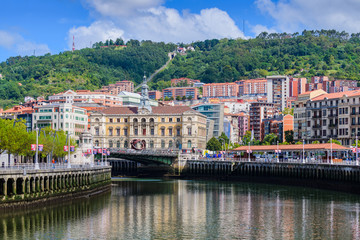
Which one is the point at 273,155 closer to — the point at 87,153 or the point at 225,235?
the point at 87,153

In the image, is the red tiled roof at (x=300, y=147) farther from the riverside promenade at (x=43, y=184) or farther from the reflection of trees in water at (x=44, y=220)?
the reflection of trees in water at (x=44, y=220)

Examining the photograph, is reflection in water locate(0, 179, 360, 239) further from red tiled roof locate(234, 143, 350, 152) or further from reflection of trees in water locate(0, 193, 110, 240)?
red tiled roof locate(234, 143, 350, 152)

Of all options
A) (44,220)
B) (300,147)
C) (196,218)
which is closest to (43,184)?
(44,220)

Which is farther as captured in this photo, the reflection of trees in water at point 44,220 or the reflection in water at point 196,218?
the reflection in water at point 196,218

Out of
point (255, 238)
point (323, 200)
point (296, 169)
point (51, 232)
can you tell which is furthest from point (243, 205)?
point (296, 169)

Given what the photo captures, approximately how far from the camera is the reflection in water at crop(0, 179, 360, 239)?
215 feet

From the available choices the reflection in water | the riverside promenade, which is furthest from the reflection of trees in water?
the riverside promenade

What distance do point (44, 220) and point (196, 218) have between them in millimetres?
17916

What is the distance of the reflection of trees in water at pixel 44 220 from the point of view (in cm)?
6406

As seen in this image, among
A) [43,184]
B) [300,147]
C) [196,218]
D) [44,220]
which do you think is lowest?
[196,218]

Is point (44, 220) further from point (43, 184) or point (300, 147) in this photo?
point (300, 147)

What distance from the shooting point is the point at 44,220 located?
7100cm

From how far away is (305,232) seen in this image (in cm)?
6712

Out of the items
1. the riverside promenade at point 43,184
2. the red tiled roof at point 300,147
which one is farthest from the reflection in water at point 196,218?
the red tiled roof at point 300,147
